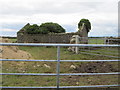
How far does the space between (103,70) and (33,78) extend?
272cm

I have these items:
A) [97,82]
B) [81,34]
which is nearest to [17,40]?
[81,34]

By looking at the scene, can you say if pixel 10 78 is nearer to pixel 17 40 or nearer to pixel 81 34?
pixel 81 34

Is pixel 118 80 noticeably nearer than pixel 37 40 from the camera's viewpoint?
Yes

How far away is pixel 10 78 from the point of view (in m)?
4.22

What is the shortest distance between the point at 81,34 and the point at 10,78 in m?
11.4

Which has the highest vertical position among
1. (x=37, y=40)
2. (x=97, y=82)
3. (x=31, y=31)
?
(x=31, y=31)

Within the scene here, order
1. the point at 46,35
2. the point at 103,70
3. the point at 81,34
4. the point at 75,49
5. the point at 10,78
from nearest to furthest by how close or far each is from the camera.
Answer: the point at 10,78, the point at 103,70, the point at 75,49, the point at 81,34, the point at 46,35

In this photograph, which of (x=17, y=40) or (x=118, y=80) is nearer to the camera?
(x=118, y=80)

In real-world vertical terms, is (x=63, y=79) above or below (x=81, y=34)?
below

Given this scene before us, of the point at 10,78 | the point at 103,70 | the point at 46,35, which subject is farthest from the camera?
the point at 46,35

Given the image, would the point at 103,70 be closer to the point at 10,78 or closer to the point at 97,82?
the point at 97,82

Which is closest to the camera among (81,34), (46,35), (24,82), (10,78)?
(24,82)

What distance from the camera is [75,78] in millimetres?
4387

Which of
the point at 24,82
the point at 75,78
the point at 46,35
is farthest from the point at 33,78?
the point at 46,35
